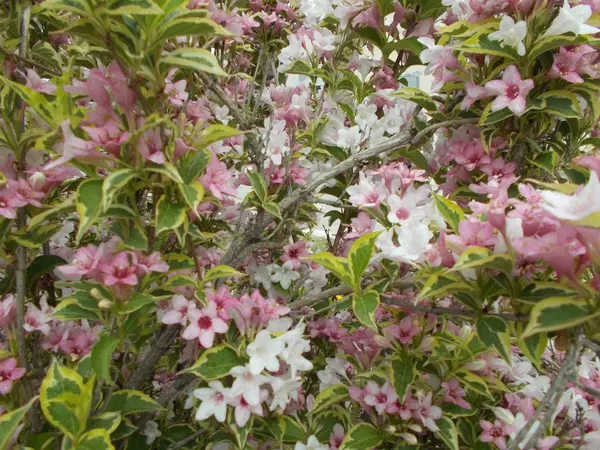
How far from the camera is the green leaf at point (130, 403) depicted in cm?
95

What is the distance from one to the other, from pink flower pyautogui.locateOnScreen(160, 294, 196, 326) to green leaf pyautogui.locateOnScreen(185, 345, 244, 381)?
73 millimetres

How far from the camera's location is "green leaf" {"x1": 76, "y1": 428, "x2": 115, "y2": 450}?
81 centimetres

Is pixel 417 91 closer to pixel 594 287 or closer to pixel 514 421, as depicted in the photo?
pixel 594 287

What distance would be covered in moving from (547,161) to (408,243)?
0.41m

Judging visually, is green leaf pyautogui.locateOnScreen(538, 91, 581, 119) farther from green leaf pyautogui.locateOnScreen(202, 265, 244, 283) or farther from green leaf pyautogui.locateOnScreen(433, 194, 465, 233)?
green leaf pyautogui.locateOnScreen(202, 265, 244, 283)

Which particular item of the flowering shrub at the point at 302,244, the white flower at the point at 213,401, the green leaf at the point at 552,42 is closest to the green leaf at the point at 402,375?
the flowering shrub at the point at 302,244

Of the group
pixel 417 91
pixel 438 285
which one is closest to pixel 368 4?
pixel 417 91

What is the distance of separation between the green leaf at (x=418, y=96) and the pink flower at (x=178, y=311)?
2.10 ft

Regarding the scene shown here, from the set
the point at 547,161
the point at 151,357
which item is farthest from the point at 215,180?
the point at 547,161

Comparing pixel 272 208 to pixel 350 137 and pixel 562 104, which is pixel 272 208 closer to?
pixel 350 137

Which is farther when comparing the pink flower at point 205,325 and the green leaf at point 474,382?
the green leaf at point 474,382

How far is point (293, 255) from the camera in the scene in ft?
4.43

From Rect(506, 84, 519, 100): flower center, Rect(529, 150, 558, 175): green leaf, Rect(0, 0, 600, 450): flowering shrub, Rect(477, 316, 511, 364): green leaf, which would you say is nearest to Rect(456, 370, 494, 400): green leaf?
Rect(0, 0, 600, 450): flowering shrub

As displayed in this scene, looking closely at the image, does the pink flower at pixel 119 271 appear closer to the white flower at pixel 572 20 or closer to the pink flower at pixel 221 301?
the pink flower at pixel 221 301
